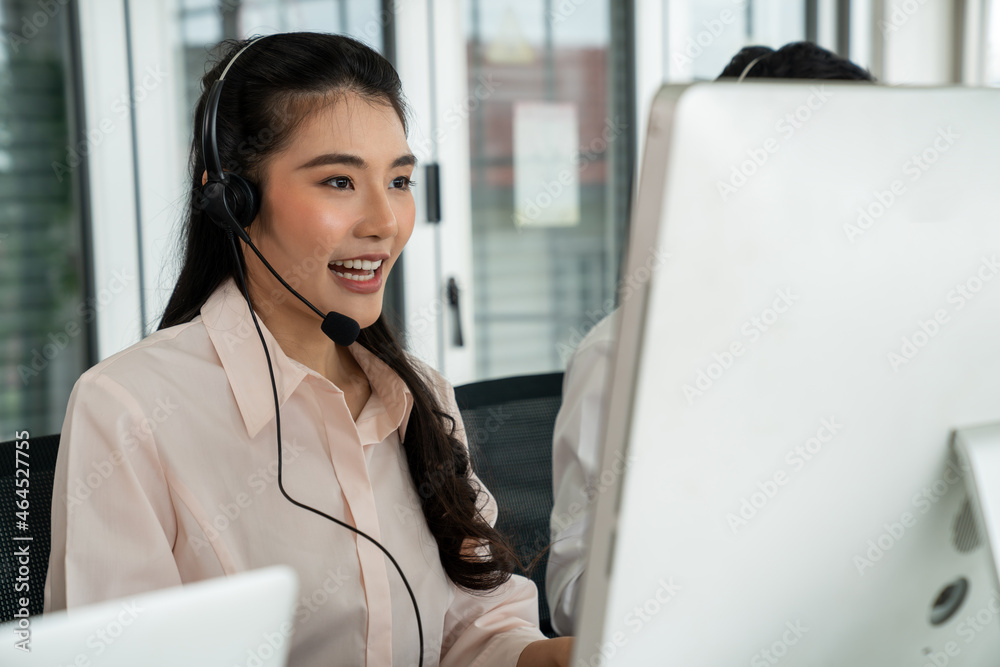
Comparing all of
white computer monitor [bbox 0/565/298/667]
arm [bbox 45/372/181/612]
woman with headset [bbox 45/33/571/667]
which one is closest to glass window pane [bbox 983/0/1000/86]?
woman with headset [bbox 45/33/571/667]

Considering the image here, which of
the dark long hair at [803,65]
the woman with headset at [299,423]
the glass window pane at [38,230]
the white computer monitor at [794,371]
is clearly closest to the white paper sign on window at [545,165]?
the dark long hair at [803,65]

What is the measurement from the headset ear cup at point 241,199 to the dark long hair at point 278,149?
0.03 meters

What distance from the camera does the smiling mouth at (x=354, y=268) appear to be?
1063 millimetres

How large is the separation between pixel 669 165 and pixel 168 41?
5.82ft

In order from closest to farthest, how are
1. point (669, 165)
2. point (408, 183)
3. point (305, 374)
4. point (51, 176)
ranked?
point (669, 165)
point (305, 374)
point (408, 183)
point (51, 176)

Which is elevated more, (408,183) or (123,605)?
(408,183)

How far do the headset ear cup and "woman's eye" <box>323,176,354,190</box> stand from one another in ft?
0.30

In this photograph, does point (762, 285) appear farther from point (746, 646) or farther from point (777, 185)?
point (746, 646)

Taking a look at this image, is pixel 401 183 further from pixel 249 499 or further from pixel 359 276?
pixel 249 499

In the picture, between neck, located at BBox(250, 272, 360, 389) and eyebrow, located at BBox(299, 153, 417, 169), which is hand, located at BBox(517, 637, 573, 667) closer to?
neck, located at BBox(250, 272, 360, 389)

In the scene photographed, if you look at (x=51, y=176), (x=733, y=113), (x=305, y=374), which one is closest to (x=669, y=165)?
(x=733, y=113)

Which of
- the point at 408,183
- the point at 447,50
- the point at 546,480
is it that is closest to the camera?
the point at 408,183

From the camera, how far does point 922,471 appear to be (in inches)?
17.2

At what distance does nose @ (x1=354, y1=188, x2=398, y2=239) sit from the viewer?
105 centimetres
